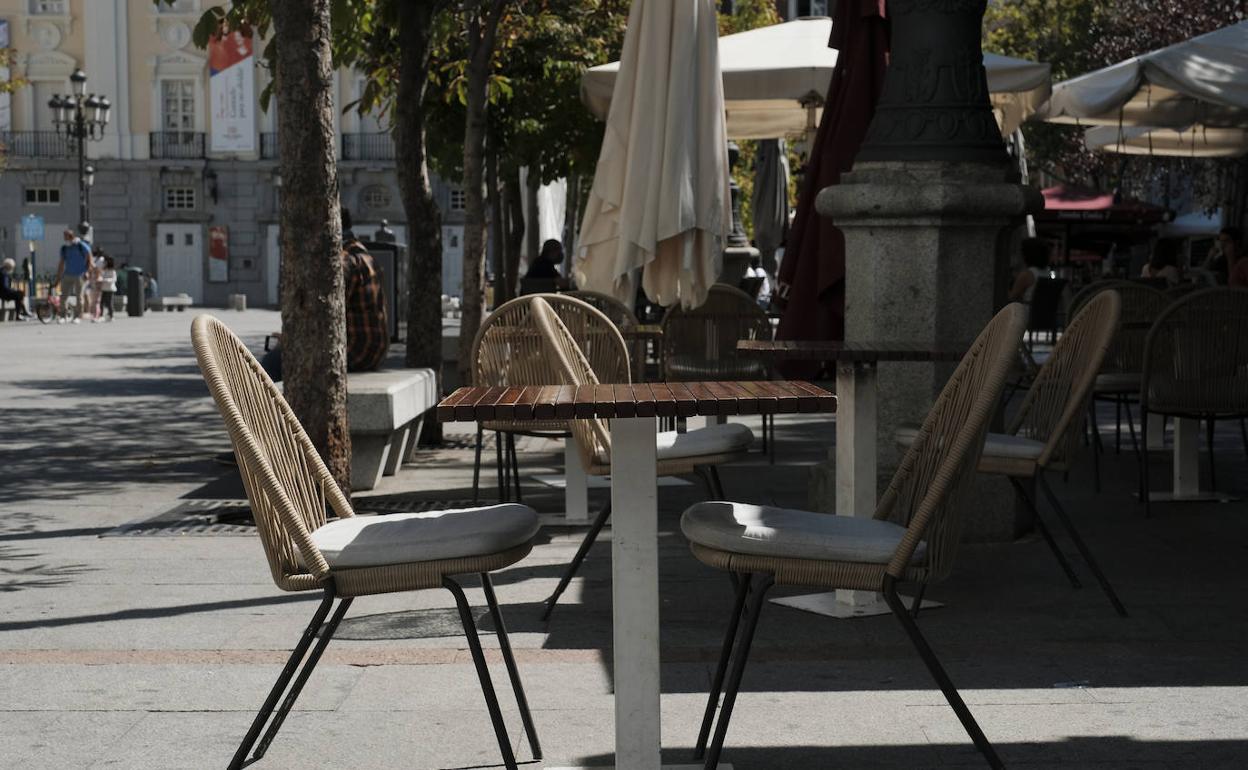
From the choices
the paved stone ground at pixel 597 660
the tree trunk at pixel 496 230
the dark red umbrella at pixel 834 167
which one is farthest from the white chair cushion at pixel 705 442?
the tree trunk at pixel 496 230

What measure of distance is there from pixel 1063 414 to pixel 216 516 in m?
4.01

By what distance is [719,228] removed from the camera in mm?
8125

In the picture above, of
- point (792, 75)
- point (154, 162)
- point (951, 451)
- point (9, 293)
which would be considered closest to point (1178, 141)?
point (792, 75)

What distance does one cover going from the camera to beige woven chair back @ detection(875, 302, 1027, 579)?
3652 millimetres

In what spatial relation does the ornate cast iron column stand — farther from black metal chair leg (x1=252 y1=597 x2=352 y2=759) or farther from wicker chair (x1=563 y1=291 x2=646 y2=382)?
black metal chair leg (x1=252 y1=597 x2=352 y2=759)

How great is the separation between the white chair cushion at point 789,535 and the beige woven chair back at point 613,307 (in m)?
4.66

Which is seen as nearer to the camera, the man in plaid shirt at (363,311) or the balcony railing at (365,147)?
the man in plaid shirt at (363,311)

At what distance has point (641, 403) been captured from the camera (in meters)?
3.32

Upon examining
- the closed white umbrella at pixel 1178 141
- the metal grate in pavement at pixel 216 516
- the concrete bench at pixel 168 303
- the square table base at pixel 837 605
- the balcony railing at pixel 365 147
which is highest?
the balcony railing at pixel 365 147

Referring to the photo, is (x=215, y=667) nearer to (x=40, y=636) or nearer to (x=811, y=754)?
(x=40, y=636)

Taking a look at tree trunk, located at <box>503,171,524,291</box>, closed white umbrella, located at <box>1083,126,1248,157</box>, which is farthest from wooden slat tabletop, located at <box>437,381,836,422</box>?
tree trunk, located at <box>503,171,524,291</box>

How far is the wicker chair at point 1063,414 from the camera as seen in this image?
5.38 m

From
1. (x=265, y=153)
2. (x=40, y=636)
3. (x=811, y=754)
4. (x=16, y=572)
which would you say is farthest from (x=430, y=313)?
(x=265, y=153)

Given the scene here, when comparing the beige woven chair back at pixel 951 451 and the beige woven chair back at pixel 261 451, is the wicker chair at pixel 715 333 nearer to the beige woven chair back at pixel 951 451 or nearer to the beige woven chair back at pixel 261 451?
the beige woven chair back at pixel 951 451
